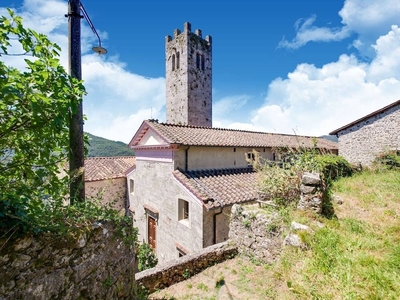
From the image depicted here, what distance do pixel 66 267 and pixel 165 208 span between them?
8.61m

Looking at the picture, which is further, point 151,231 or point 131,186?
point 131,186

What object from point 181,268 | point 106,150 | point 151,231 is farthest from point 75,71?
point 106,150

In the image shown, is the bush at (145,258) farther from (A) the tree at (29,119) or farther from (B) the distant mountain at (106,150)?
(B) the distant mountain at (106,150)

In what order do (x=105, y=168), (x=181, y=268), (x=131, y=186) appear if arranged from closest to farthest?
(x=181, y=268)
(x=131, y=186)
(x=105, y=168)

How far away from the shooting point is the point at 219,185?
10.2 m

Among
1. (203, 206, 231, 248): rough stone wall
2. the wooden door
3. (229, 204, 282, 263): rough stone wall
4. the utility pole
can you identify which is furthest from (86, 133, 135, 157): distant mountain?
the utility pole

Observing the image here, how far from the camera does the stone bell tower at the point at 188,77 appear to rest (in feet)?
85.2

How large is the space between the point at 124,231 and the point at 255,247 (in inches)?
191

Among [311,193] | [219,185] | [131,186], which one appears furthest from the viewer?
[131,186]

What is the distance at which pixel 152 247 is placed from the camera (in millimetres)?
12266

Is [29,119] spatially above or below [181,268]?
above

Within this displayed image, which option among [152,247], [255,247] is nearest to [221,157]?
[255,247]

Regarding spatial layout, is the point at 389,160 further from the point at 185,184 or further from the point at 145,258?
the point at 145,258

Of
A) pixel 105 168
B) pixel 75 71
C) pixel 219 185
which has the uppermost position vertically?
pixel 75 71
